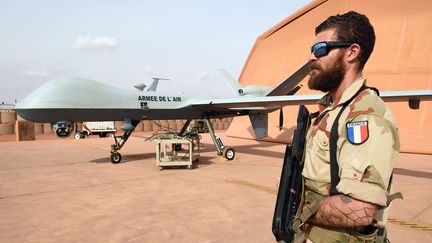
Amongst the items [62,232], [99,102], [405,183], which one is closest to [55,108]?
[99,102]

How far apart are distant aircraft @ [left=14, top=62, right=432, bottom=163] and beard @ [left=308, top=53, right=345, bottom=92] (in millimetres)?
8706

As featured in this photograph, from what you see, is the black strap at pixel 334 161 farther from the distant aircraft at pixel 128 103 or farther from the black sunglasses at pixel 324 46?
the distant aircraft at pixel 128 103

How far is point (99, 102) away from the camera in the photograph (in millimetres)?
11836

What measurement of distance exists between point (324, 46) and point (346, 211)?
1.01m

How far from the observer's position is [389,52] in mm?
19031

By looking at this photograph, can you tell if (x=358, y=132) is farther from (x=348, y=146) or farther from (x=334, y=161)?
(x=334, y=161)

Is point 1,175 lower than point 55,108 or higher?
lower

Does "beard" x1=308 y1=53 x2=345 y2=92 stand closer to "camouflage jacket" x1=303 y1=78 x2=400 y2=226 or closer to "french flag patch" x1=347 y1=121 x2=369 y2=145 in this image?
"camouflage jacket" x1=303 y1=78 x2=400 y2=226

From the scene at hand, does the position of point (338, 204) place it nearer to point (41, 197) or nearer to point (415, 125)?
point (41, 197)

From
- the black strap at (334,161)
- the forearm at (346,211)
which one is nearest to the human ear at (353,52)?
the black strap at (334,161)

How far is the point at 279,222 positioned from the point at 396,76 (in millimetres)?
19091

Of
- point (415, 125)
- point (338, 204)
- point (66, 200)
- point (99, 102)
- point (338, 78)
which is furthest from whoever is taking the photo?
A: point (415, 125)

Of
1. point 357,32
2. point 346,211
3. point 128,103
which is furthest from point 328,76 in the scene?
point 128,103

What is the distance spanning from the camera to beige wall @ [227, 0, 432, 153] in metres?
16.9
